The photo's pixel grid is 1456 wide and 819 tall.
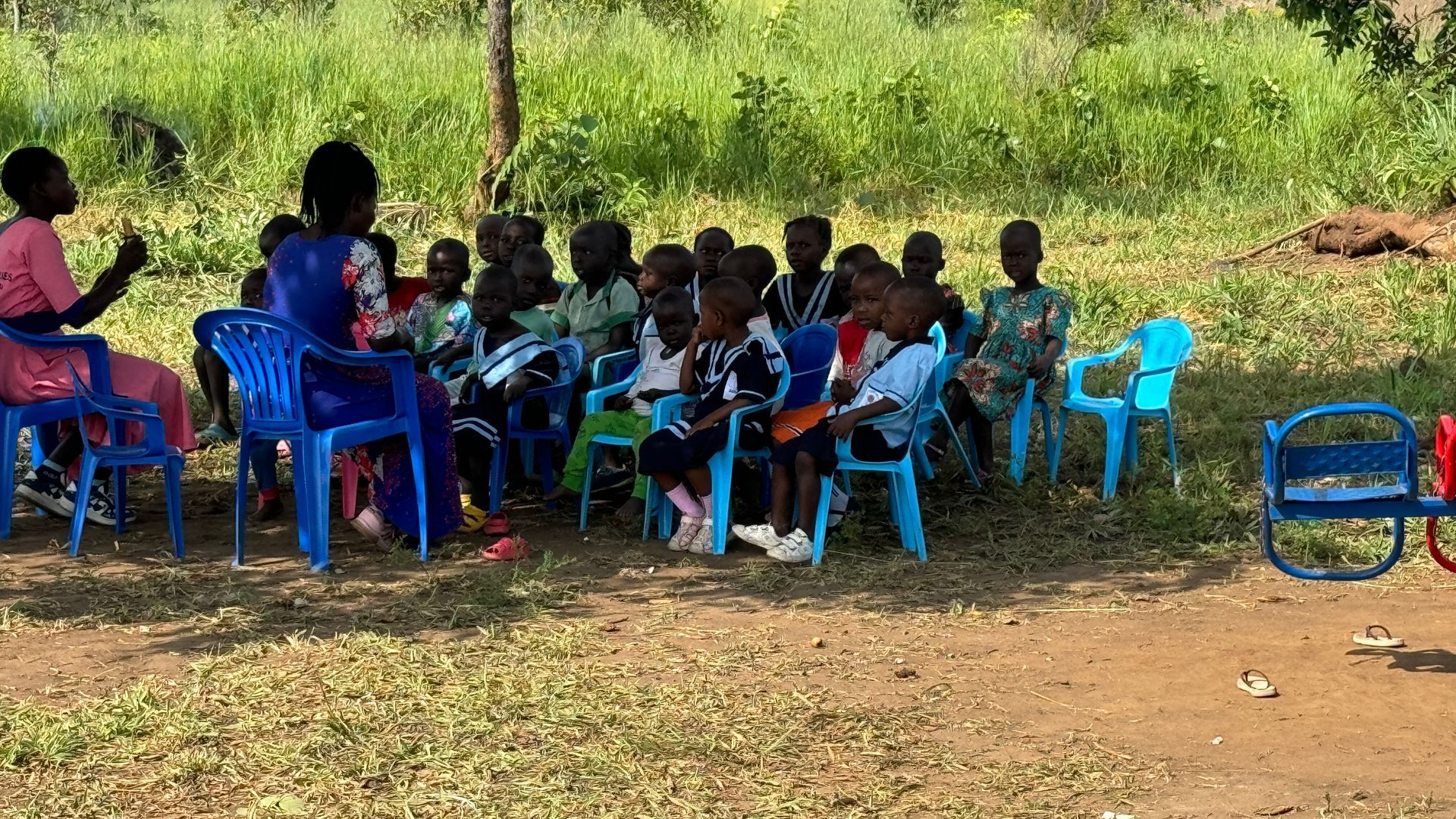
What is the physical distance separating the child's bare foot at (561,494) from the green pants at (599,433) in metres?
0.16

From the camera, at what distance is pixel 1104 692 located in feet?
14.0

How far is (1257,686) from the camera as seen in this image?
4234 millimetres

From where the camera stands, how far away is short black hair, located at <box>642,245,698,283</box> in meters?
6.32

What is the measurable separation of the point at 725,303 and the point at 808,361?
63 cm

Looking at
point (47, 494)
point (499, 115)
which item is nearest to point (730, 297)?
point (47, 494)

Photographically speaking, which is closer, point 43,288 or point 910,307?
point 910,307

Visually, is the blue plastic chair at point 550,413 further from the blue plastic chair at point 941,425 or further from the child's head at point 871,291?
the blue plastic chair at point 941,425

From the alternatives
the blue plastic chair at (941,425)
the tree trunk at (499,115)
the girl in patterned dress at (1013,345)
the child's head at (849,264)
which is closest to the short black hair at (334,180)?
the child's head at (849,264)

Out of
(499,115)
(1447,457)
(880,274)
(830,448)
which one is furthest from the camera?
(499,115)

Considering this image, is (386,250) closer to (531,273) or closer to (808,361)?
(531,273)

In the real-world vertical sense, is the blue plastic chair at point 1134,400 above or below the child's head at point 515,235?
below

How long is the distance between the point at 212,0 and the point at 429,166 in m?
15.5

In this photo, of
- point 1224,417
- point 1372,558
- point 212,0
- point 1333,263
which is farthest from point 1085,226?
point 212,0

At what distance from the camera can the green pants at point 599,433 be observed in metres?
5.95
